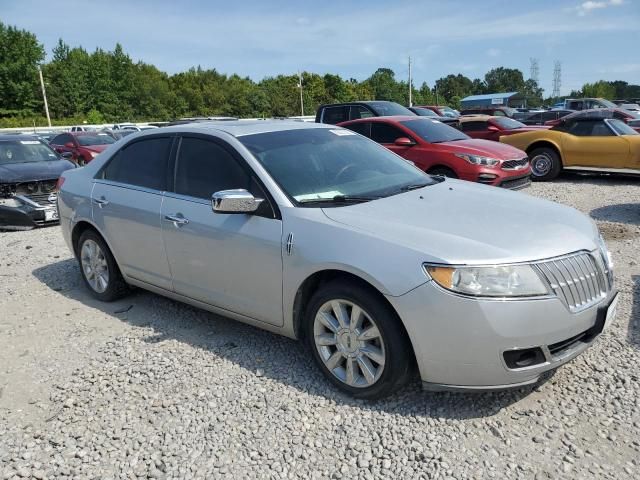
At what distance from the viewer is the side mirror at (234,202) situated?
11.1 ft

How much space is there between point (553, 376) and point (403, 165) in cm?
202

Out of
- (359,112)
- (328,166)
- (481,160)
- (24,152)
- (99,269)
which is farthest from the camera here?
(359,112)

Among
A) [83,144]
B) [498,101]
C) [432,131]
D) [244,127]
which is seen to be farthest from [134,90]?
[244,127]

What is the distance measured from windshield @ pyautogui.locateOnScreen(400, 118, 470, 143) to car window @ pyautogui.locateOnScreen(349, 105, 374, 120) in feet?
9.86

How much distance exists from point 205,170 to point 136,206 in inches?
32.4

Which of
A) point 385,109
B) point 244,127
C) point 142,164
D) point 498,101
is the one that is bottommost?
point 142,164

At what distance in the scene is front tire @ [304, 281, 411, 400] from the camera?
294 cm

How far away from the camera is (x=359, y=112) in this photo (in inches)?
518

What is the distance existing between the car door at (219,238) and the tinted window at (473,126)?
11.8m

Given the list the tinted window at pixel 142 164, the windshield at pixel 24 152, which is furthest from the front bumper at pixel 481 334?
the windshield at pixel 24 152

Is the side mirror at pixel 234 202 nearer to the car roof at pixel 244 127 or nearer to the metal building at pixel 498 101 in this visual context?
the car roof at pixel 244 127

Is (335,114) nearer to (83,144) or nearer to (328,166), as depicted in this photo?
(83,144)

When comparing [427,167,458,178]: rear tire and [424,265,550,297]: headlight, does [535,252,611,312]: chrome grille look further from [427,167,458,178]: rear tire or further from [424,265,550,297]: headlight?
[427,167,458,178]: rear tire

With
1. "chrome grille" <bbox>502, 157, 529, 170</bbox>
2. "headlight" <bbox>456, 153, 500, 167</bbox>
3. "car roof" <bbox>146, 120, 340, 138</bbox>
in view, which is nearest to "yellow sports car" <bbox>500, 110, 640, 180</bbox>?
"chrome grille" <bbox>502, 157, 529, 170</bbox>
